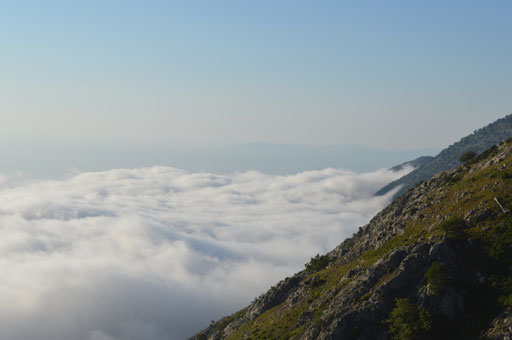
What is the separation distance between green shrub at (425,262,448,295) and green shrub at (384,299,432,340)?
3817mm

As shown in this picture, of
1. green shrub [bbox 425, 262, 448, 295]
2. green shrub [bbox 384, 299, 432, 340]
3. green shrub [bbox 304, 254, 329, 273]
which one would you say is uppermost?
green shrub [bbox 304, 254, 329, 273]

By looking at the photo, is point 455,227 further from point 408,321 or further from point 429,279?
point 408,321

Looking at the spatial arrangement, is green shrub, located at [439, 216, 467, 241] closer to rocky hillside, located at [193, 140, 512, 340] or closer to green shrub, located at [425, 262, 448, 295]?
rocky hillside, located at [193, 140, 512, 340]

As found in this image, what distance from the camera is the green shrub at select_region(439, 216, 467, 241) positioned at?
205 ft

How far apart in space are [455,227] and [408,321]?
2026 cm

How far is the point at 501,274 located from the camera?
55.2 meters

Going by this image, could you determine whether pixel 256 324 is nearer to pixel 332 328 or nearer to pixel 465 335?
pixel 332 328

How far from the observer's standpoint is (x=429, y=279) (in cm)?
5816

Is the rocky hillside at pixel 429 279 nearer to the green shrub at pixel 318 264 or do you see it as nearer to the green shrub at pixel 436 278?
the green shrub at pixel 436 278

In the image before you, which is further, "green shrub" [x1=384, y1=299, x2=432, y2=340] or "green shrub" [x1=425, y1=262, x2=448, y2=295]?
"green shrub" [x1=425, y1=262, x2=448, y2=295]

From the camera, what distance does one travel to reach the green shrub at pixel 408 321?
52625 millimetres

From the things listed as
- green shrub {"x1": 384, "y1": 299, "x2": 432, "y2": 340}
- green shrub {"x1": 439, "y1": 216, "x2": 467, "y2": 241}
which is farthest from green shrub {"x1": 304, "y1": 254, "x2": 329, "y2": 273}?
green shrub {"x1": 384, "y1": 299, "x2": 432, "y2": 340}

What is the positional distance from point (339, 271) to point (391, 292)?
2837 centimetres

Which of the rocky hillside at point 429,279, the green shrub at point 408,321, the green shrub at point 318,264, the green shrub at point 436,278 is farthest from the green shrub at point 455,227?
the green shrub at point 318,264
